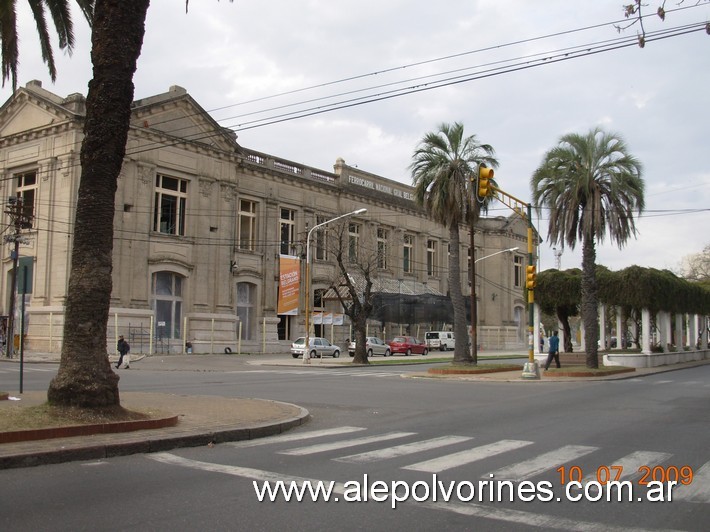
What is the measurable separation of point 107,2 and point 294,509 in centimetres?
849

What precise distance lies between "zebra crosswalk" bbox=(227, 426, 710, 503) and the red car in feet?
139

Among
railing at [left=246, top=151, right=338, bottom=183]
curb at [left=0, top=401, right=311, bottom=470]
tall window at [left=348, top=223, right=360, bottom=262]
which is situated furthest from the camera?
railing at [left=246, top=151, right=338, bottom=183]

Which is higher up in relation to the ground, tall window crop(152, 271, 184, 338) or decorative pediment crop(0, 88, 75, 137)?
decorative pediment crop(0, 88, 75, 137)

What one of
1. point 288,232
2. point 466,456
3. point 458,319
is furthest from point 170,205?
point 466,456

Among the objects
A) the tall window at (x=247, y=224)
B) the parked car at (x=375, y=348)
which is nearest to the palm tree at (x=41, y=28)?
the tall window at (x=247, y=224)

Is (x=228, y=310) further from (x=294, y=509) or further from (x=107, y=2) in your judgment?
(x=294, y=509)

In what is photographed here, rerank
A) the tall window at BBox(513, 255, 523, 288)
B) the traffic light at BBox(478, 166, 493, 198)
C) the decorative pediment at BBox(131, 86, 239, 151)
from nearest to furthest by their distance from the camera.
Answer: the traffic light at BBox(478, 166, 493, 198) → the decorative pediment at BBox(131, 86, 239, 151) → the tall window at BBox(513, 255, 523, 288)

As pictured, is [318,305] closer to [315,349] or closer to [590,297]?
[315,349]

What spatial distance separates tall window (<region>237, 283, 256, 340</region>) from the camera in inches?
1891

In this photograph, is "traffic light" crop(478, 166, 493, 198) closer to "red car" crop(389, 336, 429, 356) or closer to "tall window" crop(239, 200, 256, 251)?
"tall window" crop(239, 200, 256, 251)

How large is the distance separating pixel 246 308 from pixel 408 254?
21235mm

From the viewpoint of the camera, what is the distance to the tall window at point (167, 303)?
41.9 m

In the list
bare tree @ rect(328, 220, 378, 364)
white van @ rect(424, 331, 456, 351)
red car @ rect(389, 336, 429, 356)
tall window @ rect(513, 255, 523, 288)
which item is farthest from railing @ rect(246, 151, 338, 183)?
tall window @ rect(513, 255, 523, 288)

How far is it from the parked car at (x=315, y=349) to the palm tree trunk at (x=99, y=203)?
33151 mm
